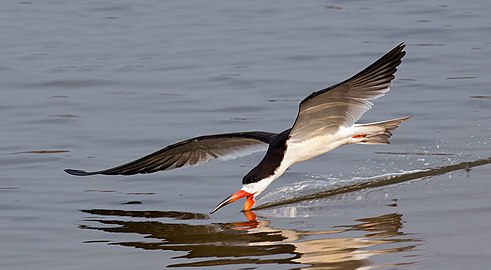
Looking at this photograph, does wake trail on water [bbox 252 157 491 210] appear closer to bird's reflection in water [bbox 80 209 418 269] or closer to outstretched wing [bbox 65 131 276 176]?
outstretched wing [bbox 65 131 276 176]

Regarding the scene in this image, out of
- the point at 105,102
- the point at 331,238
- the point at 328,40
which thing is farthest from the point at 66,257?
the point at 328,40

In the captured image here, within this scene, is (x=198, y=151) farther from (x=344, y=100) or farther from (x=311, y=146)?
(x=344, y=100)

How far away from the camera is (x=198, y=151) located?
27.7 ft

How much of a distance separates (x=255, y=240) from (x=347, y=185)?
4.66 ft

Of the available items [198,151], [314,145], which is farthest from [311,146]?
[198,151]

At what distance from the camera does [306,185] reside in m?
8.26

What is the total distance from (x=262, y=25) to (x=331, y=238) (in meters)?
8.27

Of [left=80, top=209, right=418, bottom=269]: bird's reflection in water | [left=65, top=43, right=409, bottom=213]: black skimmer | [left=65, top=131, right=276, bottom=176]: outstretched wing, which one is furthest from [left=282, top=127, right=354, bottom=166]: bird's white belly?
[left=80, top=209, right=418, bottom=269]: bird's reflection in water

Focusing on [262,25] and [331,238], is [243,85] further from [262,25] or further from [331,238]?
[331,238]

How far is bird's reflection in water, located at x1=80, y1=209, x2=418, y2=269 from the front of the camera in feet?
20.5

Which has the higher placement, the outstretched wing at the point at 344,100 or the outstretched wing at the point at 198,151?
the outstretched wing at the point at 344,100

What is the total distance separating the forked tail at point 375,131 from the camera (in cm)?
767

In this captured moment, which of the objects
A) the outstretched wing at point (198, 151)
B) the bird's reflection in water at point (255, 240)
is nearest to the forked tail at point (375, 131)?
the outstretched wing at point (198, 151)

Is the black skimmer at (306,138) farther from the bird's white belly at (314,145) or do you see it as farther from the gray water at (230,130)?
the gray water at (230,130)
